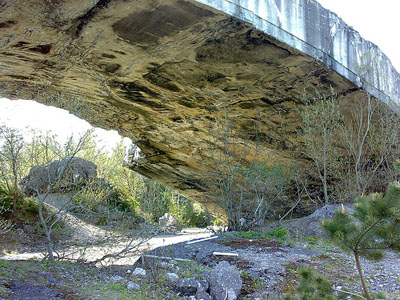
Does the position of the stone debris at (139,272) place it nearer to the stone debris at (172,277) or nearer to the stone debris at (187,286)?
the stone debris at (172,277)

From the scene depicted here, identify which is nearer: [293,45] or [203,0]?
[203,0]

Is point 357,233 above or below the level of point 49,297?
above

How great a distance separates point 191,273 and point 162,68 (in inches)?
155

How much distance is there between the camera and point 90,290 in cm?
403

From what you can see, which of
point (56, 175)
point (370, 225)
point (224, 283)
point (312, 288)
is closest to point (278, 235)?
point (224, 283)

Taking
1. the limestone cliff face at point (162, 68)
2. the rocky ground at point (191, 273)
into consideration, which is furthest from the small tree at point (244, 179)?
the rocky ground at point (191, 273)

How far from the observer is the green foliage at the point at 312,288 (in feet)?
9.43

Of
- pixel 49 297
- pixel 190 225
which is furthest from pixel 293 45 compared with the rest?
pixel 190 225

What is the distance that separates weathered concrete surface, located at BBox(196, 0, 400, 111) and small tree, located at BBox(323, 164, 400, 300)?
3.51 metres

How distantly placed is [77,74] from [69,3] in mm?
3034

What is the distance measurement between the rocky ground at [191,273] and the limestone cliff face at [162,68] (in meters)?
3.20

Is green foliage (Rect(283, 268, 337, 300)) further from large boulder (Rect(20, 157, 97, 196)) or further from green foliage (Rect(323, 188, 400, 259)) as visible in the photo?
large boulder (Rect(20, 157, 97, 196))

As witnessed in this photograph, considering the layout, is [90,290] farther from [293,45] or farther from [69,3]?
[293,45]

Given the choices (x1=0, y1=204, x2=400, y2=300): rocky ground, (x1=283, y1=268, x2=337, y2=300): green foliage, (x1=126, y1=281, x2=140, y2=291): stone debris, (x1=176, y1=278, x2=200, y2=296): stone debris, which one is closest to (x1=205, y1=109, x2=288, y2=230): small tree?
(x1=0, y1=204, x2=400, y2=300): rocky ground
